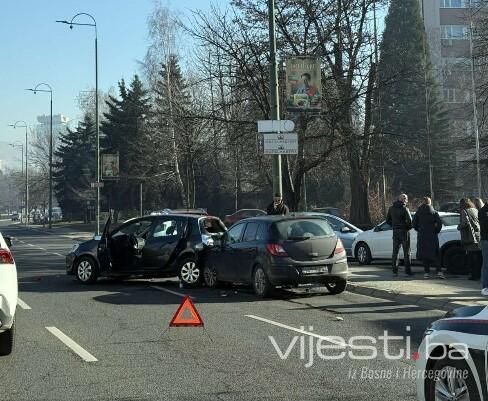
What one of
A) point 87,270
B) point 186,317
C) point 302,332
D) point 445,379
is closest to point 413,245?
point 87,270

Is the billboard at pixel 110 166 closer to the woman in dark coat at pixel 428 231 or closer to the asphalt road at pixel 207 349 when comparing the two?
the asphalt road at pixel 207 349

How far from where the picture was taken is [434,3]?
70.4 metres

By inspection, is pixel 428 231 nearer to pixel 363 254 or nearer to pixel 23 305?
pixel 363 254

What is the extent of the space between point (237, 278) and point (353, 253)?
7106 mm

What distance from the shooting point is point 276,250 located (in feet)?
38.4

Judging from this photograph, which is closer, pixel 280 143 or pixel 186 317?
pixel 186 317

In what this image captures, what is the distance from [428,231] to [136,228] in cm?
670

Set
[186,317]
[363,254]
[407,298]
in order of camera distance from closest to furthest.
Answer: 1. [186,317]
2. [407,298]
3. [363,254]

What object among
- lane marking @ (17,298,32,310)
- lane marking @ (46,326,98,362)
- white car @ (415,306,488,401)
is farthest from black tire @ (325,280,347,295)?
white car @ (415,306,488,401)

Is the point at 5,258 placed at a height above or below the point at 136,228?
below

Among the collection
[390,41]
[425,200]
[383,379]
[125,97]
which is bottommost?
[383,379]

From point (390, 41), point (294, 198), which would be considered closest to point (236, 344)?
point (294, 198)

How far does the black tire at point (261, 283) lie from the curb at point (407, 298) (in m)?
2.12

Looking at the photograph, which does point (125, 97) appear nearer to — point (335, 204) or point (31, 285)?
point (335, 204)
